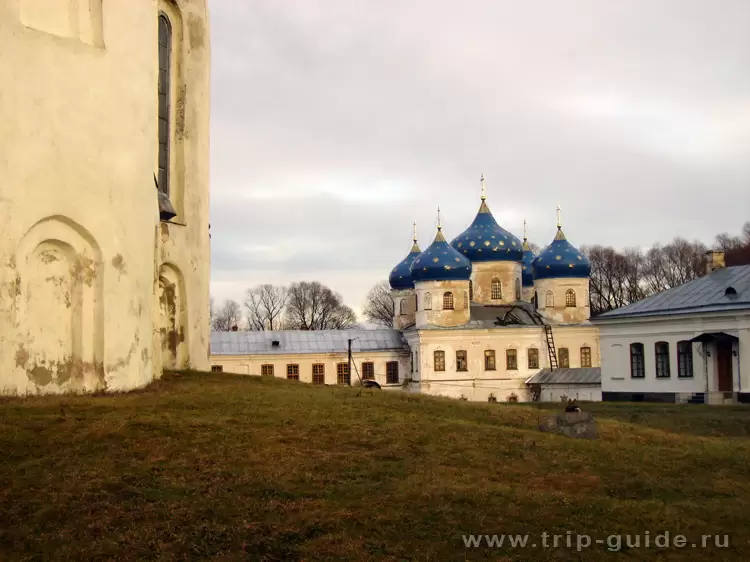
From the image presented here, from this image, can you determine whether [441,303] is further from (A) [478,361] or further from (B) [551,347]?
(B) [551,347]

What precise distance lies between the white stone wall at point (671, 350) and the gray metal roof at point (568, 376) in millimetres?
12855

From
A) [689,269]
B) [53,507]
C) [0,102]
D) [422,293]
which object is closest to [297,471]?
[53,507]

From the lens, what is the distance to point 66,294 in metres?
16.0

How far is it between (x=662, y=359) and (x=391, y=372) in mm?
25442

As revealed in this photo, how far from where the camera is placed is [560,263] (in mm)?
57125

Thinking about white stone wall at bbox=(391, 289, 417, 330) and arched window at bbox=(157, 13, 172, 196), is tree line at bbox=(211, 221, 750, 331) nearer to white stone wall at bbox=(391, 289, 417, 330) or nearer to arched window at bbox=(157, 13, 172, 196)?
white stone wall at bbox=(391, 289, 417, 330)

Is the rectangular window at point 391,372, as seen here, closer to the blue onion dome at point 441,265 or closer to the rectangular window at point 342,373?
the rectangular window at point 342,373

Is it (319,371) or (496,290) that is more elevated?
(496,290)

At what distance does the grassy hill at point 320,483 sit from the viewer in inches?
368

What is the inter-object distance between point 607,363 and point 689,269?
4277 centimetres

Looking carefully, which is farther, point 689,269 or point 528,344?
point 689,269

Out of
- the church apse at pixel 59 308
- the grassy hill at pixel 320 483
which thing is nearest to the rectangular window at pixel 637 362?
the grassy hill at pixel 320 483

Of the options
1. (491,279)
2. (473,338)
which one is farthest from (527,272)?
(473,338)

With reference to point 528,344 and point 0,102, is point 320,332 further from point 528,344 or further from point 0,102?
point 0,102
